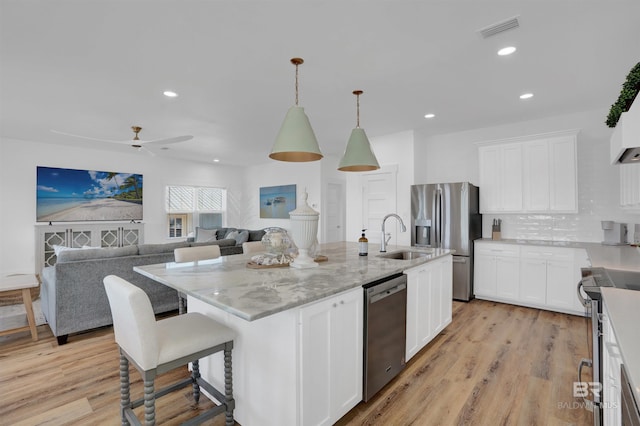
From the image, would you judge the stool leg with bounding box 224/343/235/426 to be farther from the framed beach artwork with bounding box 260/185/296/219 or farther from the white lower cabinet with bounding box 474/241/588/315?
the framed beach artwork with bounding box 260/185/296/219

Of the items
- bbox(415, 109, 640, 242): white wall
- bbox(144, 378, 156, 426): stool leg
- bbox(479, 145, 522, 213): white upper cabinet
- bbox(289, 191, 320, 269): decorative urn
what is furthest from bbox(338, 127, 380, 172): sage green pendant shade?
bbox(479, 145, 522, 213): white upper cabinet

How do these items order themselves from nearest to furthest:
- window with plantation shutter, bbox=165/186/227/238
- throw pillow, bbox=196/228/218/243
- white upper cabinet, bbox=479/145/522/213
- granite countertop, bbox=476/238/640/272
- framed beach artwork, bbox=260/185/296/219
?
1. granite countertop, bbox=476/238/640/272
2. white upper cabinet, bbox=479/145/522/213
3. throw pillow, bbox=196/228/218/243
4. window with plantation shutter, bbox=165/186/227/238
5. framed beach artwork, bbox=260/185/296/219

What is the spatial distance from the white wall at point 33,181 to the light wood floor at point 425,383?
3.08 meters

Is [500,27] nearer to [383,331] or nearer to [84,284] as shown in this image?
[383,331]

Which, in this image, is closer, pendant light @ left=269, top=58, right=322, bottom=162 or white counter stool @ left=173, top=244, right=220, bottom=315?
pendant light @ left=269, top=58, right=322, bottom=162

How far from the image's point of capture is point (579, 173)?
13.7 ft

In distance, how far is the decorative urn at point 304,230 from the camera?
2.11 meters

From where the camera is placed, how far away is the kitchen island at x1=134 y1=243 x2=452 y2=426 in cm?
153

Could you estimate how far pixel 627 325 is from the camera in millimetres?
1137

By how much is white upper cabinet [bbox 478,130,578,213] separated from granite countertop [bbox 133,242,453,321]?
2.57 meters

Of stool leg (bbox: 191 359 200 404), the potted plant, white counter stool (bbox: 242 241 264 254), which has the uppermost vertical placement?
the potted plant

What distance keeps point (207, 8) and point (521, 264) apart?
4.55m

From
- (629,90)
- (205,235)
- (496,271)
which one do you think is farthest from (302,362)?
(205,235)

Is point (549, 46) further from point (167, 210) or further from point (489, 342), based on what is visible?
point (167, 210)
